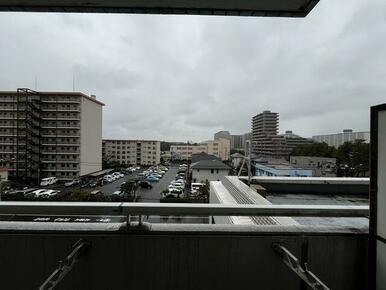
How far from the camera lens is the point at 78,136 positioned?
29.5 m

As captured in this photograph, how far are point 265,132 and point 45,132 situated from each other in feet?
137

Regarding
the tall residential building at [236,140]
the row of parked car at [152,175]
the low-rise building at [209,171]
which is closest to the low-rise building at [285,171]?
the low-rise building at [209,171]

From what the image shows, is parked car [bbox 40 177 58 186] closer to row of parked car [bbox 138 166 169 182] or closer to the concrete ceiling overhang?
row of parked car [bbox 138 166 169 182]

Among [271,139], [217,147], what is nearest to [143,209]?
[271,139]

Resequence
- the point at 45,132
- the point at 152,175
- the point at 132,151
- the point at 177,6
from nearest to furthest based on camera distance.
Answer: the point at 177,6, the point at 152,175, the point at 45,132, the point at 132,151

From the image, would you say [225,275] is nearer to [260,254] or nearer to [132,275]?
[260,254]

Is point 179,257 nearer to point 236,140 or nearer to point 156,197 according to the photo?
point 156,197

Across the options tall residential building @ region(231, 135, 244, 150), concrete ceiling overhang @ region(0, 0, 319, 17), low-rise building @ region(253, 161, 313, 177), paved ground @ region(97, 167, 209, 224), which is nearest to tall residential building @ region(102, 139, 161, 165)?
paved ground @ region(97, 167, 209, 224)

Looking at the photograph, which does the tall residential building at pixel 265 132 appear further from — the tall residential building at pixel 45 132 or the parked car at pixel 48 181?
the parked car at pixel 48 181

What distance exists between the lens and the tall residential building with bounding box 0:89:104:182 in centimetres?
2858

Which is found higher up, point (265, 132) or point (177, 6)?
point (265, 132)

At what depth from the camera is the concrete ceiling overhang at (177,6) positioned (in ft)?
5.17

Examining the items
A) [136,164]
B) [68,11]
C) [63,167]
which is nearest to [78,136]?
[63,167]

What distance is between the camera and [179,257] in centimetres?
142
